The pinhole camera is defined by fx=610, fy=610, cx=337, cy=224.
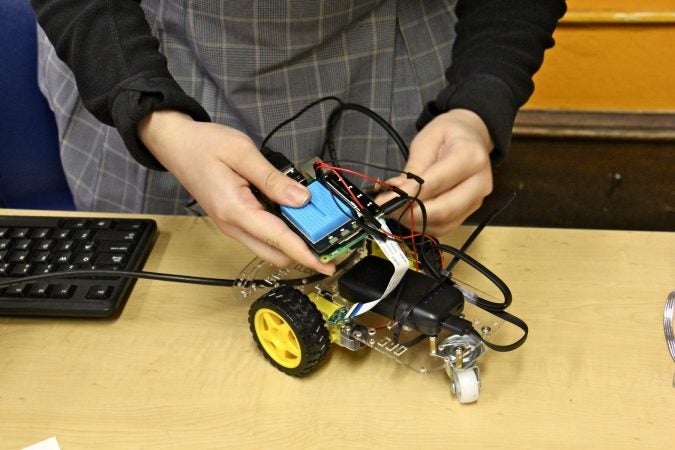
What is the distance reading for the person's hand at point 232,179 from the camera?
20.8 inches

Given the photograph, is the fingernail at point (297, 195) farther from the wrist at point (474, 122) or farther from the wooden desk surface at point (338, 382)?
the wrist at point (474, 122)

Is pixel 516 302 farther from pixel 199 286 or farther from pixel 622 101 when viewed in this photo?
pixel 622 101

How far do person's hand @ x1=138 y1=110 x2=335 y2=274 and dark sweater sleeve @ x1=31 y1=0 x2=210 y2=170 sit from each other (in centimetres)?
2

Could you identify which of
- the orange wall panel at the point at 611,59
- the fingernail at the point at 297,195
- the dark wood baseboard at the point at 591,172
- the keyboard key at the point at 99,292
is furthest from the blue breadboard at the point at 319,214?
the orange wall panel at the point at 611,59

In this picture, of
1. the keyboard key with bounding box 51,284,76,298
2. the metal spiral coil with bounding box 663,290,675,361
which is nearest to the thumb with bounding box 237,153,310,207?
the keyboard key with bounding box 51,284,76,298

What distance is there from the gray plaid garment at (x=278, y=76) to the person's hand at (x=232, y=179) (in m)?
0.15

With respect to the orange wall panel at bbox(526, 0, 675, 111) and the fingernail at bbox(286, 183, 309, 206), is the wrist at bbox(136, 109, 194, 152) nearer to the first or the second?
the fingernail at bbox(286, 183, 309, 206)

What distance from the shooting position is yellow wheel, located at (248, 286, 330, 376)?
514 millimetres

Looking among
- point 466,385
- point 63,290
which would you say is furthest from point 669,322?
point 63,290

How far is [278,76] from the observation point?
758 mm

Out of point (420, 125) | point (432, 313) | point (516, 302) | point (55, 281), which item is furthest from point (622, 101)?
point (55, 281)

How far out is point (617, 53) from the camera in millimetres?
1368

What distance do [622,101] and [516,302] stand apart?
39.4 inches

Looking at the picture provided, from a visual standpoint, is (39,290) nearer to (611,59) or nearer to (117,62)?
(117,62)
